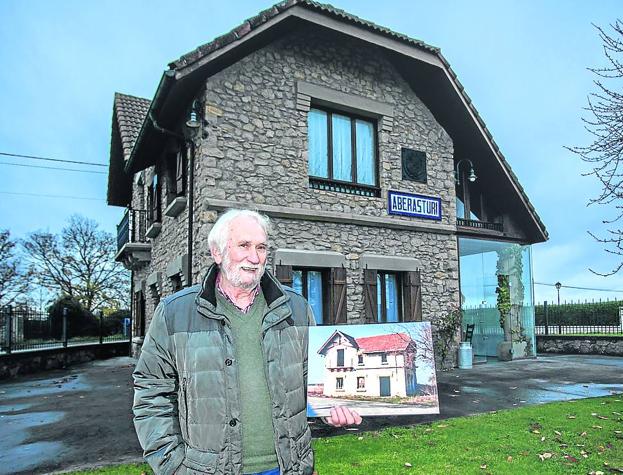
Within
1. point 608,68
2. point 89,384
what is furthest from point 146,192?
point 608,68

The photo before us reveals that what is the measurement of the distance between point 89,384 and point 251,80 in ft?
24.6

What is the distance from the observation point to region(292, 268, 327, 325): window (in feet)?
32.6

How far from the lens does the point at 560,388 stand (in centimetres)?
930

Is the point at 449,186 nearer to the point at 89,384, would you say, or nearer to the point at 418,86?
the point at 418,86

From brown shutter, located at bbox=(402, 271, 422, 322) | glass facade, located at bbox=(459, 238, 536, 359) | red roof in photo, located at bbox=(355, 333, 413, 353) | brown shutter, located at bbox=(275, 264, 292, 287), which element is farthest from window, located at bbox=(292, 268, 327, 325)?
red roof in photo, located at bbox=(355, 333, 413, 353)

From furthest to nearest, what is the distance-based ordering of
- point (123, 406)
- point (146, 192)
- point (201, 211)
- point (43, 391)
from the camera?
point (146, 192)
point (43, 391)
point (201, 211)
point (123, 406)

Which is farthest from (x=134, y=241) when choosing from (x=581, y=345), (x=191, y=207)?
(x=581, y=345)

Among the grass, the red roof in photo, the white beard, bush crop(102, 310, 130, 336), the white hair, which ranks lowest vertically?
the grass

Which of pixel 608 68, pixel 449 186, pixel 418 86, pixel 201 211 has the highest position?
pixel 418 86

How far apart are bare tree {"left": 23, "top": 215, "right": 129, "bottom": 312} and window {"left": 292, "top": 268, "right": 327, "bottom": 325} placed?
23.4 meters

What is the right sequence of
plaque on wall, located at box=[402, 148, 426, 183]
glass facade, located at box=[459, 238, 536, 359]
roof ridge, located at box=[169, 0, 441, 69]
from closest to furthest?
roof ridge, located at box=[169, 0, 441, 69]
plaque on wall, located at box=[402, 148, 426, 183]
glass facade, located at box=[459, 238, 536, 359]

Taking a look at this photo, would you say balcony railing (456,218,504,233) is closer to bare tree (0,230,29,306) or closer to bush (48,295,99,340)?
bush (48,295,99,340)

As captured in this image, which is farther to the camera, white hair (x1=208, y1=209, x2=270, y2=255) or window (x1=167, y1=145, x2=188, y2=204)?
window (x1=167, y1=145, x2=188, y2=204)

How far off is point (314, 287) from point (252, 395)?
786cm
